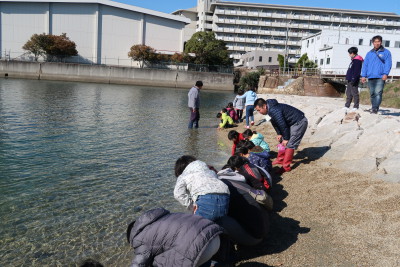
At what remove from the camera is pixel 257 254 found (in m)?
4.95

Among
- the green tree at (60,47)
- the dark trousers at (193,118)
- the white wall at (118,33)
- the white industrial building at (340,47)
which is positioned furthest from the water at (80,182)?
the white wall at (118,33)

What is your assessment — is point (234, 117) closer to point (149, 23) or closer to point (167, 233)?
point (167, 233)

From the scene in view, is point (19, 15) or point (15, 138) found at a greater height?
point (19, 15)

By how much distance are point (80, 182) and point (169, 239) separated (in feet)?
16.9

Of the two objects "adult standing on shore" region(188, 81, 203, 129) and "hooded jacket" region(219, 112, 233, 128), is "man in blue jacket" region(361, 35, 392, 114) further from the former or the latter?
"hooded jacket" region(219, 112, 233, 128)

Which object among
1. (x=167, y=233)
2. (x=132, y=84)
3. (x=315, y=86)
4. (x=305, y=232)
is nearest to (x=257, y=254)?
(x=305, y=232)

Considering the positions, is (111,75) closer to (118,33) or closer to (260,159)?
(118,33)

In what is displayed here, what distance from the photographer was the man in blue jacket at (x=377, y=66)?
10260 mm

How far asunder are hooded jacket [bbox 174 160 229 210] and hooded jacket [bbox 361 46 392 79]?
8069 millimetres

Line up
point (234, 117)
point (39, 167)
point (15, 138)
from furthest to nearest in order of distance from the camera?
1. point (234, 117)
2. point (15, 138)
3. point (39, 167)

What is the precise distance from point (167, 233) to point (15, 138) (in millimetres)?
10503

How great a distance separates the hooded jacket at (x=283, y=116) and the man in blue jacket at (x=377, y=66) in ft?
12.3

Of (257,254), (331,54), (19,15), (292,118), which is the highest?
(19,15)

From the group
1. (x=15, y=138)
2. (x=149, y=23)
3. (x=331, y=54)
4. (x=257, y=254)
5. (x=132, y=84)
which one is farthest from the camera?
(x=149, y=23)
